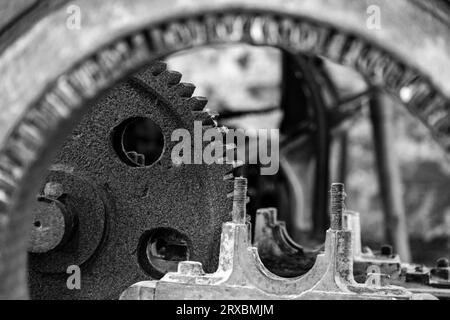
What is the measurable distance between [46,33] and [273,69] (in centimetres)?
427

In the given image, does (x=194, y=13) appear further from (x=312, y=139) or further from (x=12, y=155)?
(x=312, y=139)

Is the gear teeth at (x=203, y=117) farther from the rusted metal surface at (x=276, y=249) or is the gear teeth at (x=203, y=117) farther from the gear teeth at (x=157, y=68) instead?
the rusted metal surface at (x=276, y=249)

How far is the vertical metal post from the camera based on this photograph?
2.76 metres

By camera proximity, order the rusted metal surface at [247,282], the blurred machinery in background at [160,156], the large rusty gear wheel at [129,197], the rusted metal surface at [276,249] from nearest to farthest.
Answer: the blurred machinery in background at [160,156] → the rusted metal surface at [247,282] → the large rusty gear wheel at [129,197] → the rusted metal surface at [276,249]

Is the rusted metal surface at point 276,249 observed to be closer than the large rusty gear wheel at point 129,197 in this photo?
No

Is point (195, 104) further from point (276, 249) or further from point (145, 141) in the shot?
point (145, 141)

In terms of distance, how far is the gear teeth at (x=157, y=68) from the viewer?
1.29 m

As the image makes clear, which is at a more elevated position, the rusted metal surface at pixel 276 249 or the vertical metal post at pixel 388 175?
the vertical metal post at pixel 388 175

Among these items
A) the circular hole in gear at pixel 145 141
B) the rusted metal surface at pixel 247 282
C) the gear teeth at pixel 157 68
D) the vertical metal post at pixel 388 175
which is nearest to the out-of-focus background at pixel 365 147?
the circular hole in gear at pixel 145 141

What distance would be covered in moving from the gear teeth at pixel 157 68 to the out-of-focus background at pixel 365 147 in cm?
315

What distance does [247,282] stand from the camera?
1.00 metres

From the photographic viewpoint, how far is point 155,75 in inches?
50.9

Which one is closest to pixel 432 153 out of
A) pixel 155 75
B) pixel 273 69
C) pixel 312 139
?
pixel 273 69

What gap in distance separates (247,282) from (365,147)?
4341 millimetres
